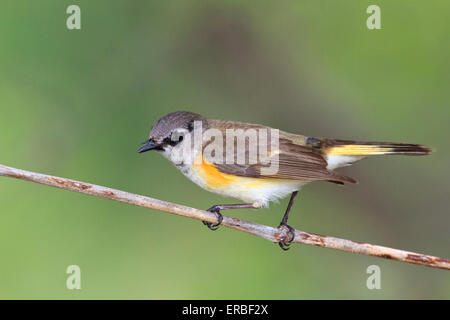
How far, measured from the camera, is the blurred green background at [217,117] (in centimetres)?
406

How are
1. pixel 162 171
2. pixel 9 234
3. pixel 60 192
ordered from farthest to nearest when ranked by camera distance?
pixel 162 171 < pixel 60 192 < pixel 9 234

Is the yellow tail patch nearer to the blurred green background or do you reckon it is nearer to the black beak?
the blurred green background

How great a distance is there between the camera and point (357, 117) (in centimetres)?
456

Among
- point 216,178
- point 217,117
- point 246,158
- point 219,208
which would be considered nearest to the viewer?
point 219,208

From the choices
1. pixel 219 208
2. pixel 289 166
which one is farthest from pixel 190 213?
pixel 289 166

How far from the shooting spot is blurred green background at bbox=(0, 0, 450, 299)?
4062 millimetres

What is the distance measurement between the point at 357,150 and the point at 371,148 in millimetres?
106

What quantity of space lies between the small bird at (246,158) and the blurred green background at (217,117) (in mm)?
581

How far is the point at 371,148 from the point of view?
3.88 m

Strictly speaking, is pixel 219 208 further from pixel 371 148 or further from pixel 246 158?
pixel 371 148

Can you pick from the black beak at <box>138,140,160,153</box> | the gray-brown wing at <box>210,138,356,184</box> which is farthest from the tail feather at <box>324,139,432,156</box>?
the black beak at <box>138,140,160,153</box>

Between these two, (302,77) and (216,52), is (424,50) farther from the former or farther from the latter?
(216,52)

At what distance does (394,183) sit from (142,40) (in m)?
2.24

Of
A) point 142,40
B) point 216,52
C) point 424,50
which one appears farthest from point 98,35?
point 424,50
